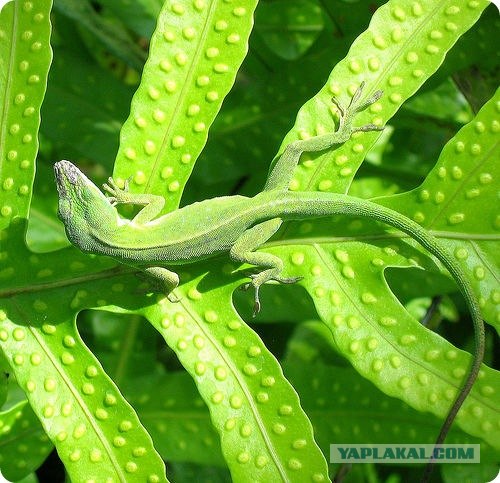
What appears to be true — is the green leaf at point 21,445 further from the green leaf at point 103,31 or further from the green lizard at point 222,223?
the green leaf at point 103,31

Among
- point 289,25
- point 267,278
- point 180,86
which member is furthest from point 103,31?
point 267,278

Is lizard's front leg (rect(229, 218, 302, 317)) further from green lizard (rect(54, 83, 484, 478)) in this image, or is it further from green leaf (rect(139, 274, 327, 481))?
green leaf (rect(139, 274, 327, 481))

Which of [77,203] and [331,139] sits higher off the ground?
[331,139]

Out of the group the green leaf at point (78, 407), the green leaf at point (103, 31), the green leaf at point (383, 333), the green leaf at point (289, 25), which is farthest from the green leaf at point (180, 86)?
the green leaf at point (289, 25)

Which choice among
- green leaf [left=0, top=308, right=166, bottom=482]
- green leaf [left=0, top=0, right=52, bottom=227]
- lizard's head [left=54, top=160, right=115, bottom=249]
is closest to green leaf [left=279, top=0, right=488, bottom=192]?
lizard's head [left=54, top=160, right=115, bottom=249]

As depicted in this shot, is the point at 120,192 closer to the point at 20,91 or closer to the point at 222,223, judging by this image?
the point at 222,223

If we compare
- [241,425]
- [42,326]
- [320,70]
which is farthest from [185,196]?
[241,425]
